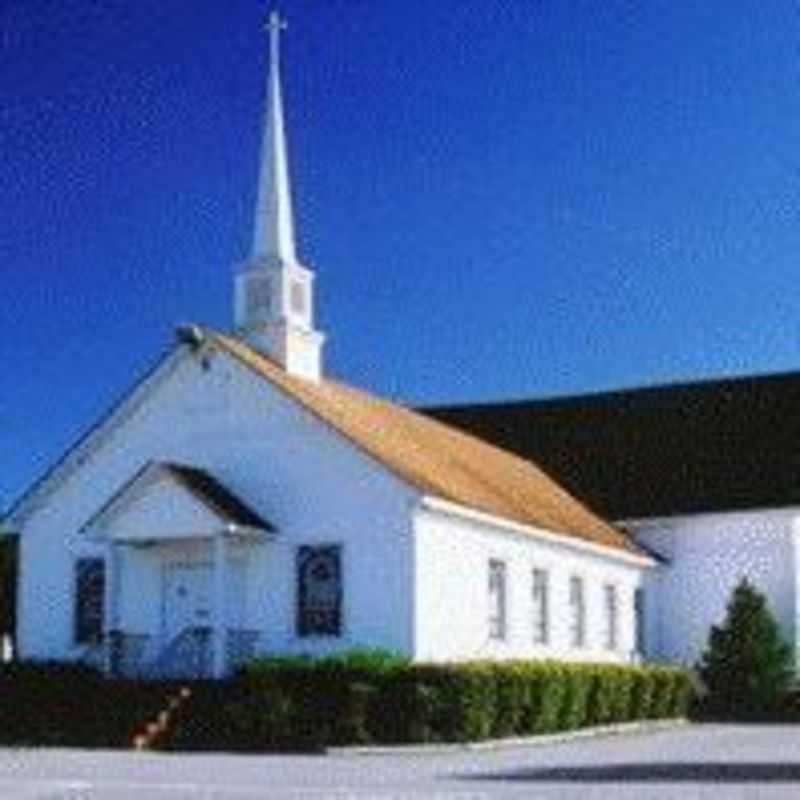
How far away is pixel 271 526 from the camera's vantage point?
36531 mm

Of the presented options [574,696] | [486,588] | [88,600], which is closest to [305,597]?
[486,588]

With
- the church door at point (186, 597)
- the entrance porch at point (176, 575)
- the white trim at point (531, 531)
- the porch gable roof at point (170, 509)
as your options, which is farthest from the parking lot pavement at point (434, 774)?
the church door at point (186, 597)

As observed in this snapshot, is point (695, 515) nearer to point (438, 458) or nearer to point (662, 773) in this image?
point (438, 458)

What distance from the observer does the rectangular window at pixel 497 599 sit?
38406mm

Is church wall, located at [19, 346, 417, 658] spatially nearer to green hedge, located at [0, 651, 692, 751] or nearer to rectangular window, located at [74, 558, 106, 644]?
rectangular window, located at [74, 558, 106, 644]

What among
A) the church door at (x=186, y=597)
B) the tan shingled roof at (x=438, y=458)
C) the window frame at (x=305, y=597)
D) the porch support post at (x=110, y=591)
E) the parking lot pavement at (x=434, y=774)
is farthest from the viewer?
the porch support post at (x=110, y=591)

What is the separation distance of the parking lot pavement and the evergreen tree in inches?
476

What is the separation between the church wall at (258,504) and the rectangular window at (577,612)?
8.16 metres

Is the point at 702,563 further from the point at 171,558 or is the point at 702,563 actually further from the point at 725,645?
the point at 171,558

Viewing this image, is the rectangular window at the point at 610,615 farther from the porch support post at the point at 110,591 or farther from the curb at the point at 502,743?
the porch support post at the point at 110,591

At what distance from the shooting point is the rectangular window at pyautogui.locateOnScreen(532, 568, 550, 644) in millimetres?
40562

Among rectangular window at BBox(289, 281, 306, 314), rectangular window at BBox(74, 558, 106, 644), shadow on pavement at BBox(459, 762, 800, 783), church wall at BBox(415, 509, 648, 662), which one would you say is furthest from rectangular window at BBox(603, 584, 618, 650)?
shadow on pavement at BBox(459, 762, 800, 783)

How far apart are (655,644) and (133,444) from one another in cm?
1536

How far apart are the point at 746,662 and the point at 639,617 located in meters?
3.04
